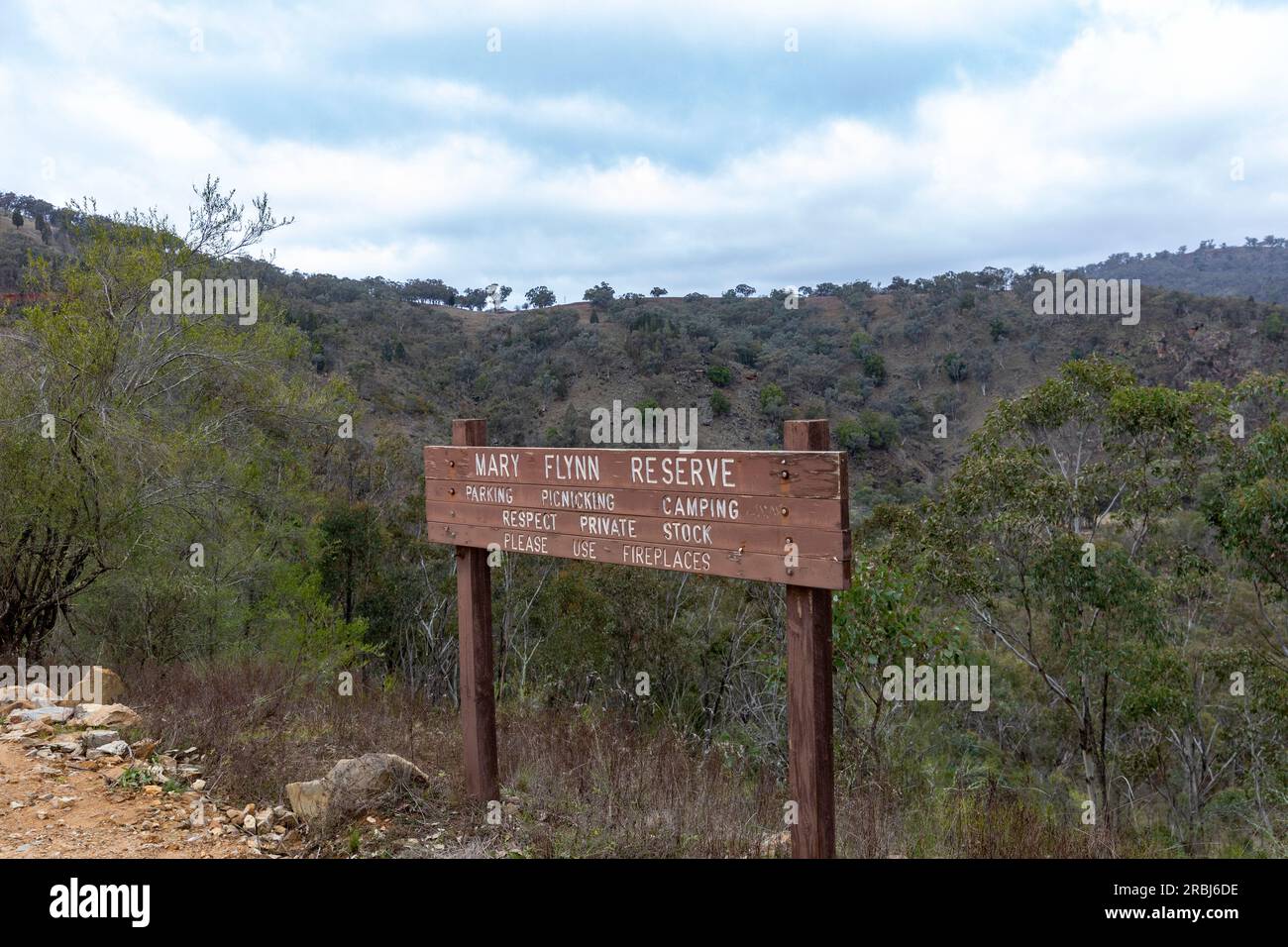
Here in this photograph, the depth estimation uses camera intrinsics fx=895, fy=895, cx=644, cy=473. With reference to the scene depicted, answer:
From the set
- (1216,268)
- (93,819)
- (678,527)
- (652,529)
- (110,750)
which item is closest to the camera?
(678,527)

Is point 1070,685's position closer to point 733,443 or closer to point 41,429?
point 41,429

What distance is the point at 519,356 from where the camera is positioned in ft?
124

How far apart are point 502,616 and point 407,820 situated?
12.3 m

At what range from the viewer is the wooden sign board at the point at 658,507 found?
3.03 meters

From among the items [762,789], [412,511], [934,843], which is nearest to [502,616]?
[412,511]
